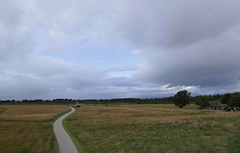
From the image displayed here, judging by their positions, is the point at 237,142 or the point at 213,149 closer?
the point at 213,149

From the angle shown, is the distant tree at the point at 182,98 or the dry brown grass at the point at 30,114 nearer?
the dry brown grass at the point at 30,114

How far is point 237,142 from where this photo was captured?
13.5m

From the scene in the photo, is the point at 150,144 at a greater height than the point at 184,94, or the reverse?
the point at 184,94

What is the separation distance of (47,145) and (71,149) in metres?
3.15

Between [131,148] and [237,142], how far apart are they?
942 centimetres

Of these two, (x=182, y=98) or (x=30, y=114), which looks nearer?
(x=30, y=114)

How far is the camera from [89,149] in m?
13.5

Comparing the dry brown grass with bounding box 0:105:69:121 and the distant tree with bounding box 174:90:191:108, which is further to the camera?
the distant tree with bounding box 174:90:191:108

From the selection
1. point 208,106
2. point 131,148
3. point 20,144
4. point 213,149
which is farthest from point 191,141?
point 208,106

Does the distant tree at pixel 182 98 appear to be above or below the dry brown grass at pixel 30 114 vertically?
above

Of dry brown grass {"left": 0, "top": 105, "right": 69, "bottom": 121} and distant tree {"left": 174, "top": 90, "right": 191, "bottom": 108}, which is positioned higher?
distant tree {"left": 174, "top": 90, "right": 191, "bottom": 108}

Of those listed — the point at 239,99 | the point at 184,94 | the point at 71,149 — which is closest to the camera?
the point at 71,149

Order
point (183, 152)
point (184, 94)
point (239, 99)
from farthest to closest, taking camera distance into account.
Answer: point (184, 94) → point (239, 99) → point (183, 152)

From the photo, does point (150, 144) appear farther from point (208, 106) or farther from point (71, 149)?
point (208, 106)
